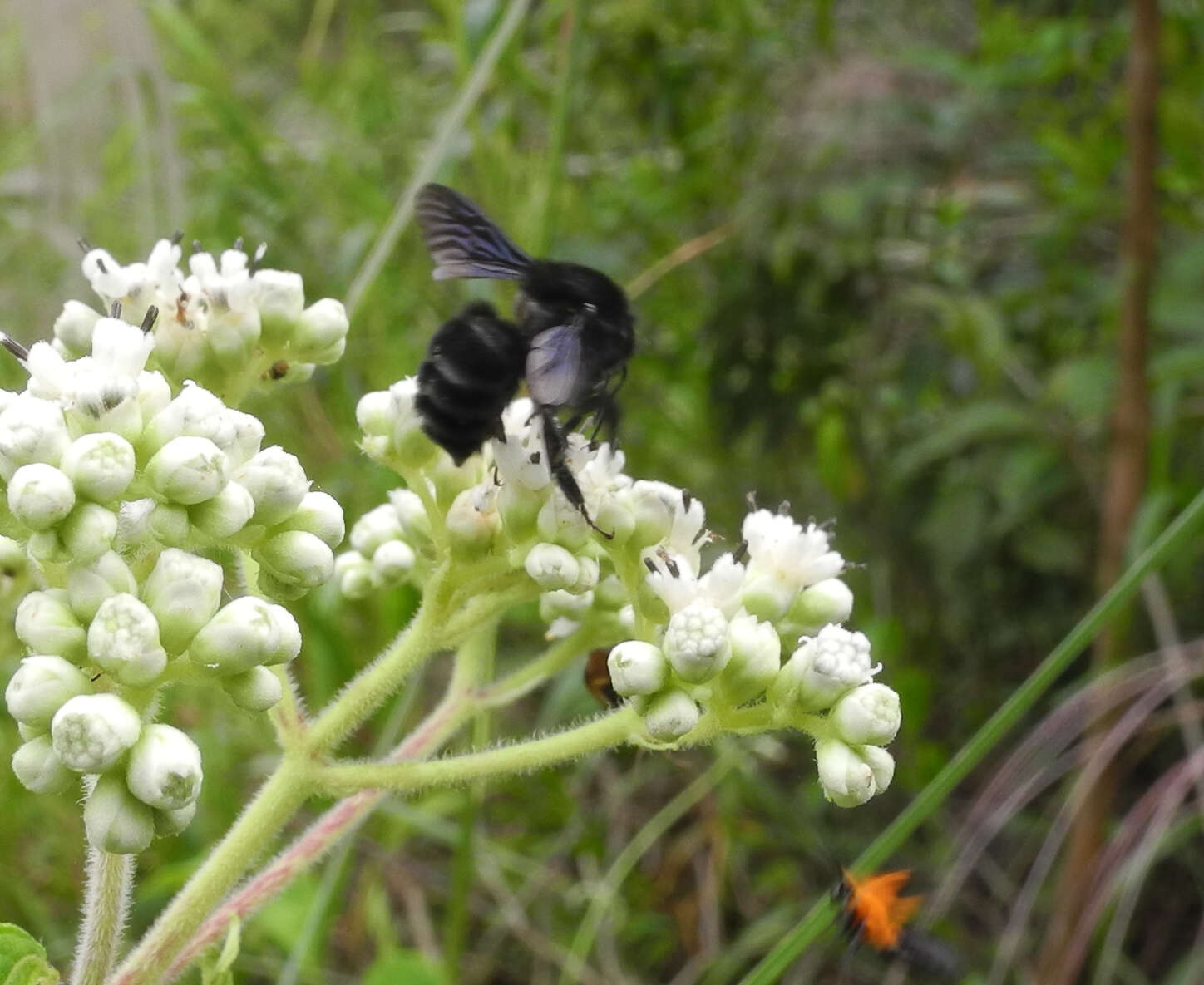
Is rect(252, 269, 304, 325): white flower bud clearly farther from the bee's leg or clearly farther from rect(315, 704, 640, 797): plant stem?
rect(315, 704, 640, 797): plant stem

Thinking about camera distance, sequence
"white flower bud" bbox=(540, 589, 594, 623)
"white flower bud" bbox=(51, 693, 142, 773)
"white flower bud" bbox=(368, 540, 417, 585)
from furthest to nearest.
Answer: "white flower bud" bbox=(368, 540, 417, 585), "white flower bud" bbox=(540, 589, 594, 623), "white flower bud" bbox=(51, 693, 142, 773)

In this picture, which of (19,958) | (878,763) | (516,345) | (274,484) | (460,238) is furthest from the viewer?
(460,238)

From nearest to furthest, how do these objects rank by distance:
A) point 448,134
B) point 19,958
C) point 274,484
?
point 19,958 → point 274,484 → point 448,134

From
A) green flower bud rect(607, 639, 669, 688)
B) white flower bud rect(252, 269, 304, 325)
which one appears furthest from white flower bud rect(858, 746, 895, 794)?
white flower bud rect(252, 269, 304, 325)

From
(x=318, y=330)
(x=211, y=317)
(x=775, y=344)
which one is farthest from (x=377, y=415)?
(x=775, y=344)

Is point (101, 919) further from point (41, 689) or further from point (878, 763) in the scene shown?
point (878, 763)

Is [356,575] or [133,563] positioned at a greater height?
[133,563]

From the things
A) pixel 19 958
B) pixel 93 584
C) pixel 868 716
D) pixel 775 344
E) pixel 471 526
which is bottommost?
pixel 775 344
